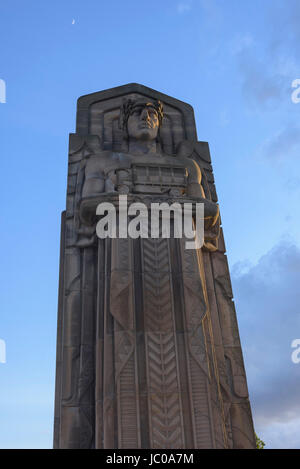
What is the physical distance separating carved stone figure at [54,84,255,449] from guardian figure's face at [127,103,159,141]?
1.2 inches

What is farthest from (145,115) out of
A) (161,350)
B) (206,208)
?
(161,350)

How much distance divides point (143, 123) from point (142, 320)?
21.1ft

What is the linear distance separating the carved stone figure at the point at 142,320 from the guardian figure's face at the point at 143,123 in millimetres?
32

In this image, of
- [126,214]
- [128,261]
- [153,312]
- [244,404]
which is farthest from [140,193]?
[244,404]

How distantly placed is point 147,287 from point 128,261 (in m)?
0.75

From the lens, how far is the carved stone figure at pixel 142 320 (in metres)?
8.27

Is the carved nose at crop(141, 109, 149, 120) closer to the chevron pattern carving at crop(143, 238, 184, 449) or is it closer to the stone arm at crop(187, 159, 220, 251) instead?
the stone arm at crop(187, 159, 220, 251)

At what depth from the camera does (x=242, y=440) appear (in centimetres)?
960

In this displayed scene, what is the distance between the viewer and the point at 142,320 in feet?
30.0

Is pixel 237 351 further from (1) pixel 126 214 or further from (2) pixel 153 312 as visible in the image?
(1) pixel 126 214

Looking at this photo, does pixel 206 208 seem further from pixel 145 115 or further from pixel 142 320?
pixel 145 115

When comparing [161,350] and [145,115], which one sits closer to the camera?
[161,350]

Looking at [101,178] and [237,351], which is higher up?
[101,178]
